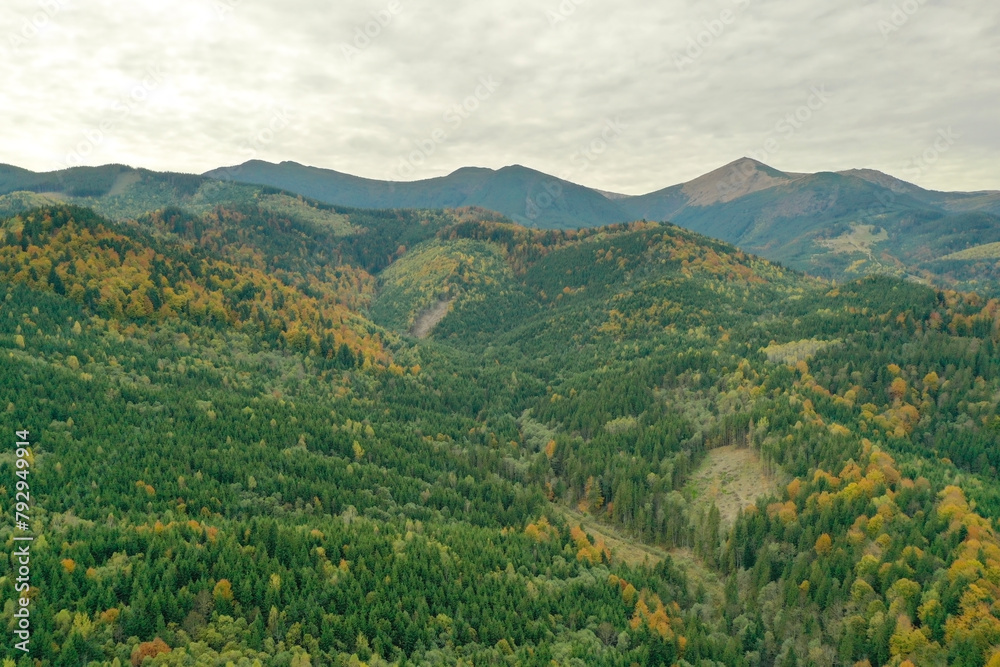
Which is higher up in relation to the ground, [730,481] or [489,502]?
[730,481]

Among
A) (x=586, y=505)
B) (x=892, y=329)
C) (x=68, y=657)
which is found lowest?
(x=586, y=505)

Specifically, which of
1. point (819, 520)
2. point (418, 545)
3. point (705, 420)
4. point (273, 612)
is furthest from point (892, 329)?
point (273, 612)

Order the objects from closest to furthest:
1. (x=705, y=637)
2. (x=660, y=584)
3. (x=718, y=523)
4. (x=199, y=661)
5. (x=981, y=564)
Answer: (x=199, y=661), (x=981, y=564), (x=705, y=637), (x=660, y=584), (x=718, y=523)

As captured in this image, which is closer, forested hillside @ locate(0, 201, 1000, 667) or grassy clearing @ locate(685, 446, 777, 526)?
forested hillside @ locate(0, 201, 1000, 667)

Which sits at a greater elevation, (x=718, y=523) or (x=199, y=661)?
(x=199, y=661)

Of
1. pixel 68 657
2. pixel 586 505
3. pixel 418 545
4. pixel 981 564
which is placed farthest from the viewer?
pixel 586 505

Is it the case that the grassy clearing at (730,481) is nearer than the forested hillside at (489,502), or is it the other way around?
the forested hillside at (489,502)

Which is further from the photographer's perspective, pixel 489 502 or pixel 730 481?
pixel 730 481

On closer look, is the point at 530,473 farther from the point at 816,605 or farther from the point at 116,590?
the point at 116,590
